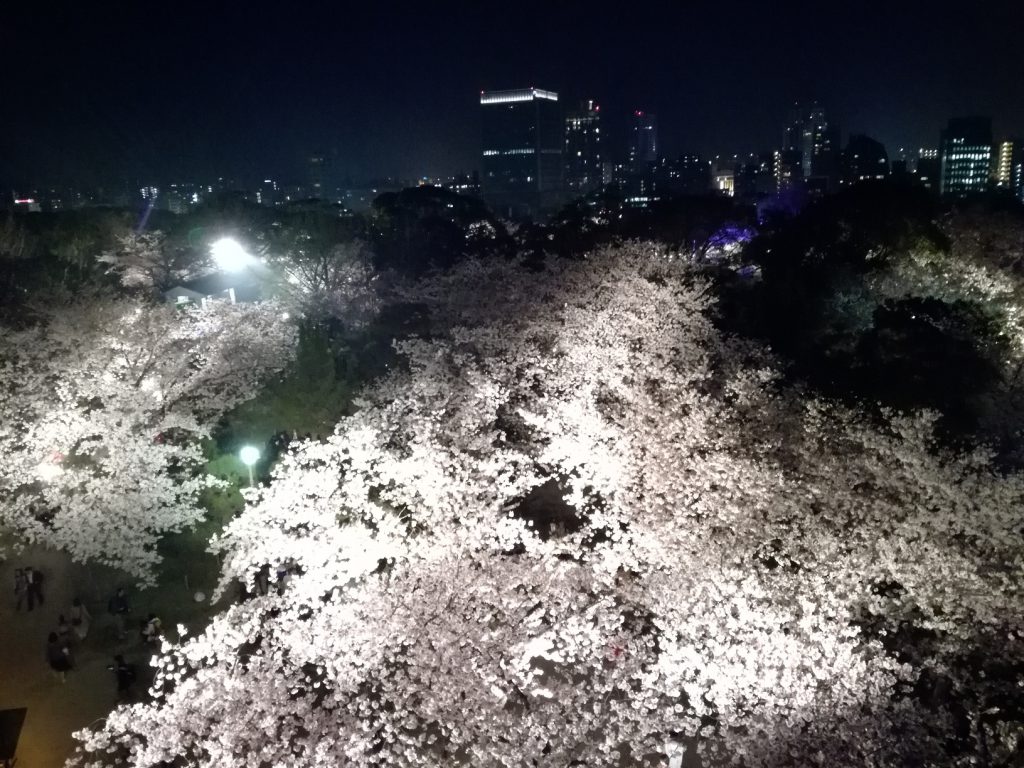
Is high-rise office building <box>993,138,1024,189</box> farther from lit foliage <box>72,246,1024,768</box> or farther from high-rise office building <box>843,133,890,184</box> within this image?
lit foliage <box>72,246,1024,768</box>

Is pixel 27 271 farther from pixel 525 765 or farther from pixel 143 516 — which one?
pixel 525 765

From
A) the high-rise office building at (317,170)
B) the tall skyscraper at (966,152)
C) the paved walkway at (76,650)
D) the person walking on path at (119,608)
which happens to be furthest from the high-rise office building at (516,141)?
the person walking on path at (119,608)

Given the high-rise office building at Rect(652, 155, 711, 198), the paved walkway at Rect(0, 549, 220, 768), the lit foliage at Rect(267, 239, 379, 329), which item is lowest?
the paved walkway at Rect(0, 549, 220, 768)

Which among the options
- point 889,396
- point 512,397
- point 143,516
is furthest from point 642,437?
point 143,516

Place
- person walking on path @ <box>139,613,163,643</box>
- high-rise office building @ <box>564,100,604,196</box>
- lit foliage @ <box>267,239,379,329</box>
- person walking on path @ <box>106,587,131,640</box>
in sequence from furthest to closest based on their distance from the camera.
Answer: high-rise office building @ <box>564,100,604,196</box>
lit foliage @ <box>267,239,379,329</box>
person walking on path @ <box>106,587,131,640</box>
person walking on path @ <box>139,613,163,643</box>

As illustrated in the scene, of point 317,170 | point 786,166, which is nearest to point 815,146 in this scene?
point 786,166

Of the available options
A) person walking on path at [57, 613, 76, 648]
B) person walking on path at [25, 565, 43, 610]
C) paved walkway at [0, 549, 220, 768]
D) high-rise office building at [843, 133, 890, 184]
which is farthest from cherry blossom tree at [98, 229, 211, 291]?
high-rise office building at [843, 133, 890, 184]

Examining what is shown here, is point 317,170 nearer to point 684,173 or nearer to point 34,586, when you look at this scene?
point 684,173

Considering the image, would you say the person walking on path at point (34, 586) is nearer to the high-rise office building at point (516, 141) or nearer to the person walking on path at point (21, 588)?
the person walking on path at point (21, 588)
